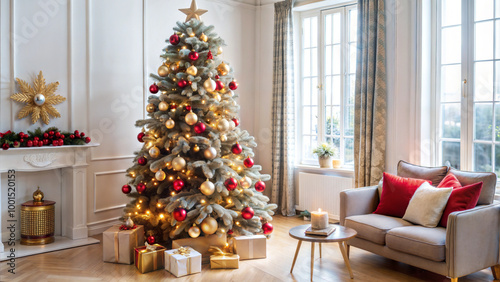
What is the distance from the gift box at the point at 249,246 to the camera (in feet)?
13.1

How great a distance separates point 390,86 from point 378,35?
59cm

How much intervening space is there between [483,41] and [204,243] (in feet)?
11.0

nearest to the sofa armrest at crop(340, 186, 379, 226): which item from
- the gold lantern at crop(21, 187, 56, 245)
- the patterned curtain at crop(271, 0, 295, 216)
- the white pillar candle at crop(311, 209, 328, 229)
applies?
the white pillar candle at crop(311, 209, 328, 229)

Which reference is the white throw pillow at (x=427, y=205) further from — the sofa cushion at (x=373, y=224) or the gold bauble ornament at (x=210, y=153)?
the gold bauble ornament at (x=210, y=153)

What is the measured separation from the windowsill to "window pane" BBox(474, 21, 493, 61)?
6.34 ft

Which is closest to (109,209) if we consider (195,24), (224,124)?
(224,124)

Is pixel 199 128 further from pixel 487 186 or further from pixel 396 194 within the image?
pixel 487 186

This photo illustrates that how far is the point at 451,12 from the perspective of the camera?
14.5 ft

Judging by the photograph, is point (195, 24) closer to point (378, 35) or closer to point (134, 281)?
point (378, 35)

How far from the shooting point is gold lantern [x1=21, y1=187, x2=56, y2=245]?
14.1 ft

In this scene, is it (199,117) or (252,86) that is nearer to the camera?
(199,117)

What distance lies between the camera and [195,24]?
435cm

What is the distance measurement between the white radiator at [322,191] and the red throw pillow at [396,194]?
1.15 meters

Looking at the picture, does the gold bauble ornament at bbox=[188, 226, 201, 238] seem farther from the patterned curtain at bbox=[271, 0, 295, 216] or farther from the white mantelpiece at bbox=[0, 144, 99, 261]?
the patterned curtain at bbox=[271, 0, 295, 216]
